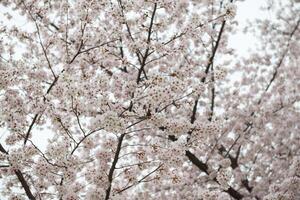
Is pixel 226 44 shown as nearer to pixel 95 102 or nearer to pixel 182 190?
pixel 182 190

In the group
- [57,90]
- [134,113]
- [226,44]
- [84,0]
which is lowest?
[134,113]

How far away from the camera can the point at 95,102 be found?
19.6ft

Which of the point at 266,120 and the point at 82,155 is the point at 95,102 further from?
the point at 266,120

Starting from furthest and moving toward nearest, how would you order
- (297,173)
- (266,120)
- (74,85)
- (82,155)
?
(266,120)
(297,173)
(82,155)
(74,85)

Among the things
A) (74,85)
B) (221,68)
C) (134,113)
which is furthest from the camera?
(221,68)

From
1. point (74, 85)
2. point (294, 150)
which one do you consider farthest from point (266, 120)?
point (74, 85)

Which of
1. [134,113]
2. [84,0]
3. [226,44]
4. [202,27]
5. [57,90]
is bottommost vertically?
[134,113]

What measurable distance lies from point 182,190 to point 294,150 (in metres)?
3.32

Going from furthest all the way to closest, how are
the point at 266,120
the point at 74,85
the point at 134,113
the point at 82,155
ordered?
the point at 266,120 < the point at 82,155 < the point at 134,113 < the point at 74,85

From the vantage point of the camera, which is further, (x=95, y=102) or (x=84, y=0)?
(x=84, y=0)

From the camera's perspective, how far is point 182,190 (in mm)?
11484

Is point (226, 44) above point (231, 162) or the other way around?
above

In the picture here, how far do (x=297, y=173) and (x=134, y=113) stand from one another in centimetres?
457

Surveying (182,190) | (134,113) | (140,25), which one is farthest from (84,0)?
(182,190)
